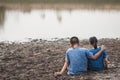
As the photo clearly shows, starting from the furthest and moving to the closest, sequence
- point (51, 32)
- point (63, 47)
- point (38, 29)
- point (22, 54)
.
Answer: point (38, 29)
point (51, 32)
point (63, 47)
point (22, 54)

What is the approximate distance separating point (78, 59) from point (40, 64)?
2.34 meters

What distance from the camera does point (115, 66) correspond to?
1110 cm

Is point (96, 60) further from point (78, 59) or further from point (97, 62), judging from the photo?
point (78, 59)

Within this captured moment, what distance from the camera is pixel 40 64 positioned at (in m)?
12.1

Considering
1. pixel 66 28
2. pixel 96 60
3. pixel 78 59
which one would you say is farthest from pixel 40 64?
pixel 66 28

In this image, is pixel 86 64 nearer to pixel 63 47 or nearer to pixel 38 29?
pixel 63 47

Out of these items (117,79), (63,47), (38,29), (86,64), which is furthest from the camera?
(38,29)

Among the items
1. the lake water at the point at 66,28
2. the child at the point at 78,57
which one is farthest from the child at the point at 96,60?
the lake water at the point at 66,28

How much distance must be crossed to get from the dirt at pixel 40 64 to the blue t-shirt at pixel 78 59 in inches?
7.2

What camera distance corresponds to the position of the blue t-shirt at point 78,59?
9.98 m

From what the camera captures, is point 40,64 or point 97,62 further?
point 40,64

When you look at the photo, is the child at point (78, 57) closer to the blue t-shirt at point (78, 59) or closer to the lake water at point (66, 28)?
the blue t-shirt at point (78, 59)

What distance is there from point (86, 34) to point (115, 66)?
12.0 metres

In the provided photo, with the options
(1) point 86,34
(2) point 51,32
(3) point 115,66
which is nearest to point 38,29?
(2) point 51,32
